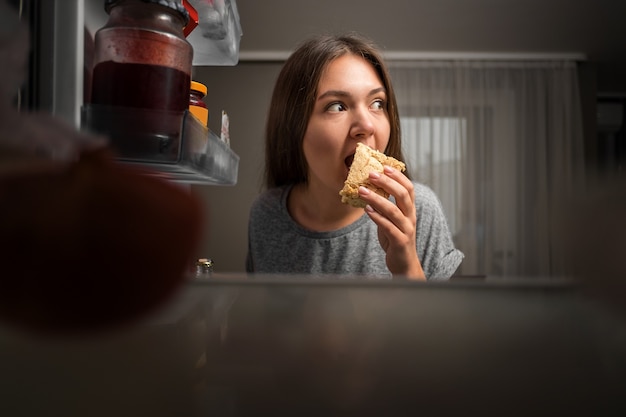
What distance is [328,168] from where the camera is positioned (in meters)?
0.71

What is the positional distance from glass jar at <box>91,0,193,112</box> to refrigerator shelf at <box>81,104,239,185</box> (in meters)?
0.01

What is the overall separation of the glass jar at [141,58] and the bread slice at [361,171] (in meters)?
0.39

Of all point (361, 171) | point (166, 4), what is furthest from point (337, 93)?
point (166, 4)

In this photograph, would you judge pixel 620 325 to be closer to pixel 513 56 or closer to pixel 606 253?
pixel 606 253

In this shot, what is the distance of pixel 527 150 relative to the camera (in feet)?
9.00

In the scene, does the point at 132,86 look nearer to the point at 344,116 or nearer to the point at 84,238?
the point at 84,238

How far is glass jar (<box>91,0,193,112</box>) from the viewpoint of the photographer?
8.3 inches

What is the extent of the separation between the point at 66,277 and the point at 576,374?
0.23 ft

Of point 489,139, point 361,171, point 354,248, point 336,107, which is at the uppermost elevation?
point 489,139

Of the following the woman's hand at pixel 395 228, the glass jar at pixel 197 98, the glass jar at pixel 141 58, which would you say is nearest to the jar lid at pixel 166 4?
the glass jar at pixel 141 58

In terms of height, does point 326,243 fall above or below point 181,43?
below

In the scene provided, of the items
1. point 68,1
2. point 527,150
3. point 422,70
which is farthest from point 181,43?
point 527,150

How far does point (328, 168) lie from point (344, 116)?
0.09 m

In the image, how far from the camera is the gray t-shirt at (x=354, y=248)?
2.37 ft
